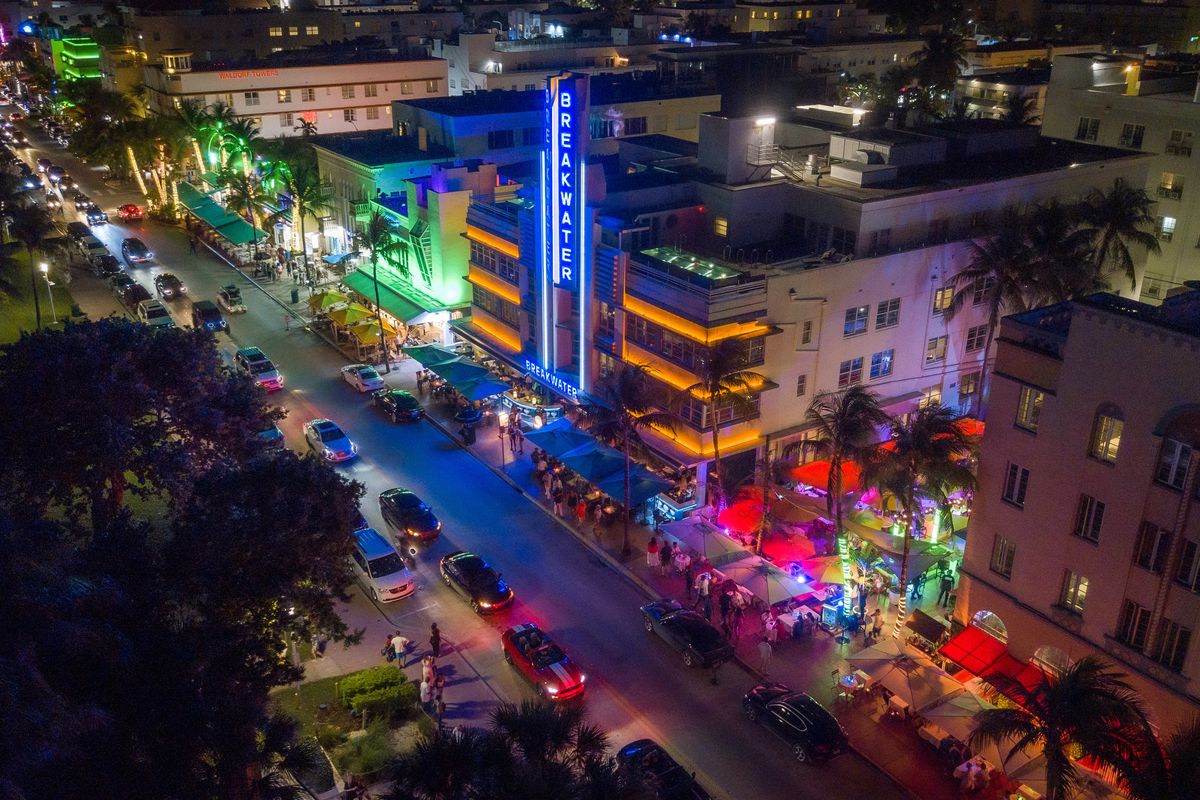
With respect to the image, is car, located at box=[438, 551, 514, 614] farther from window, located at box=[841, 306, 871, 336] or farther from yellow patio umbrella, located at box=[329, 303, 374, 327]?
yellow patio umbrella, located at box=[329, 303, 374, 327]

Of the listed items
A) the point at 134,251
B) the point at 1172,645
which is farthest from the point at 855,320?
the point at 134,251

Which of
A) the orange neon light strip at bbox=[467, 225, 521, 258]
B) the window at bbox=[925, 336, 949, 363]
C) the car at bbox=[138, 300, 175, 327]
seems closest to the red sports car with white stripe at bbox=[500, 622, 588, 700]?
the orange neon light strip at bbox=[467, 225, 521, 258]

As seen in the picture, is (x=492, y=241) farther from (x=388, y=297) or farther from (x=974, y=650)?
(x=974, y=650)

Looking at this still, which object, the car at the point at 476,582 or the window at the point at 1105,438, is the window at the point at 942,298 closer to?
the window at the point at 1105,438

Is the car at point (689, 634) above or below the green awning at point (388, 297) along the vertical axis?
below

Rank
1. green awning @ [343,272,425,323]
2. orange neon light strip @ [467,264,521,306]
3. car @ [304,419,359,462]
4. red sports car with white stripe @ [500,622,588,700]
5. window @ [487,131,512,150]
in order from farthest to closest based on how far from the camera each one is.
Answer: window @ [487,131,512,150] → green awning @ [343,272,425,323] → orange neon light strip @ [467,264,521,306] → car @ [304,419,359,462] → red sports car with white stripe @ [500,622,588,700]

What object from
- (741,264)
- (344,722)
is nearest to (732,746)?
(344,722)

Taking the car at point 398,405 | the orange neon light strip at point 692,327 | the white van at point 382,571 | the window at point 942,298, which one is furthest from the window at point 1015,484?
the car at point 398,405
